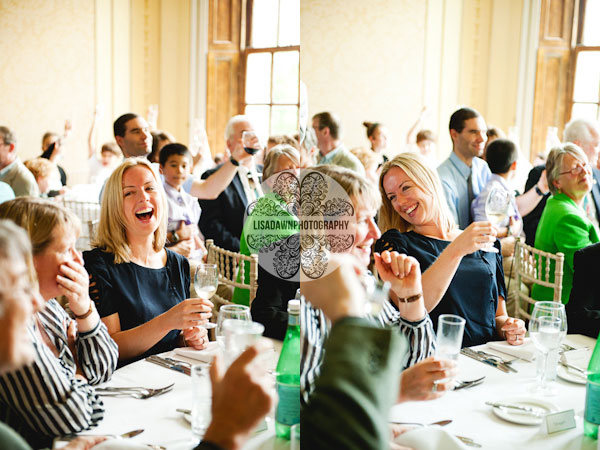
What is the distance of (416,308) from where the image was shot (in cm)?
80

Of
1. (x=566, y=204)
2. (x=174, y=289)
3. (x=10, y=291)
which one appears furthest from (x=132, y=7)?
(x=566, y=204)

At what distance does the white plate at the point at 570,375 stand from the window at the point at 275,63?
0.72 metres

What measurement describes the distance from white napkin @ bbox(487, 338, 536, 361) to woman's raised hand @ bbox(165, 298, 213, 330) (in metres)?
0.61

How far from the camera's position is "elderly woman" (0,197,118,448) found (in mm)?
564

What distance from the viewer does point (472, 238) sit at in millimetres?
916

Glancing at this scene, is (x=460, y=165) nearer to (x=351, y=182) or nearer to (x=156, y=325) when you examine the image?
(x=351, y=182)

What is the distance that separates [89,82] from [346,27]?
38cm

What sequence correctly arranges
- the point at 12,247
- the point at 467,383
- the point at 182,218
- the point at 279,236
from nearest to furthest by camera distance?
the point at 12,247 < the point at 279,236 < the point at 467,383 < the point at 182,218

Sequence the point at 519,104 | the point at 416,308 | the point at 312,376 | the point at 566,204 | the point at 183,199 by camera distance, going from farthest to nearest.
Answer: the point at 183,199 < the point at 566,204 < the point at 519,104 < the point at 416,308 < the point at 312,376

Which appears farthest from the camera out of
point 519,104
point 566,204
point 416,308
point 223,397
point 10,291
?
point 566,204

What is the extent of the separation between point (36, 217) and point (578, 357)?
1060mm

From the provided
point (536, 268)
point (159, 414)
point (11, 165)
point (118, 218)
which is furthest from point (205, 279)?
point (536, 268)

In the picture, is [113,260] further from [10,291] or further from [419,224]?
[10,291]

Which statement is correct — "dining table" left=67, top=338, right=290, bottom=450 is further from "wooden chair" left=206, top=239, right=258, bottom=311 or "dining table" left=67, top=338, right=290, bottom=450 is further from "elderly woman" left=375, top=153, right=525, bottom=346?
"elderly woman" left=375, top=153, right=525, bottom=346
